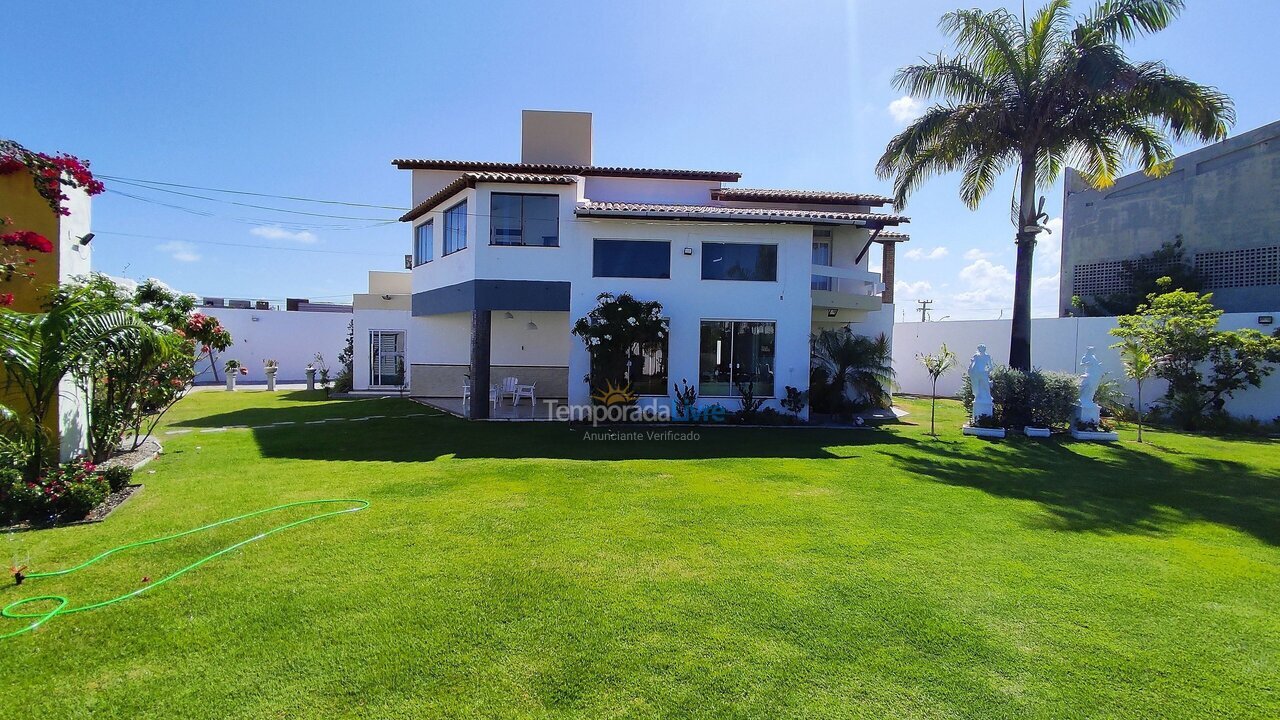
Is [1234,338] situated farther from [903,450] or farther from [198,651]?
[198,651]

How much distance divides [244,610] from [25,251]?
6665 millimetres

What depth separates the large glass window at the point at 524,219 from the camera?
1457 cm

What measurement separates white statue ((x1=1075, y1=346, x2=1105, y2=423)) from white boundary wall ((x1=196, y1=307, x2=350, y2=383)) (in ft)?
106

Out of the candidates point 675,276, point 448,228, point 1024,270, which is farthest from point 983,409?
point 448,228

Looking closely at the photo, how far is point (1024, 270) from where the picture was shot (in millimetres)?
15336

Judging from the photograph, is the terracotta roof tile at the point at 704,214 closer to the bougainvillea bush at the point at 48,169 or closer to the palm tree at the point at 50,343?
the bougainvillea bush at the point at 48,169

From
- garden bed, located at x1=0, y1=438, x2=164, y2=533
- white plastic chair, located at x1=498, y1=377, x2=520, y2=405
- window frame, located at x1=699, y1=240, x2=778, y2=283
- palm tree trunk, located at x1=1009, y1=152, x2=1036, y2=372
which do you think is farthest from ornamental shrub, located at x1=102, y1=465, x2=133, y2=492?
palm tree trunk, located at x1=1009, y1=152, x2=1036, y2=372

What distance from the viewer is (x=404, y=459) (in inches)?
401

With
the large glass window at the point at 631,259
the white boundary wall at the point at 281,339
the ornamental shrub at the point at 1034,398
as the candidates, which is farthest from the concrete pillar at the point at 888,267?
the white boundary wall at the point at 281,339

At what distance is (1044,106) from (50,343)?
20134 mm

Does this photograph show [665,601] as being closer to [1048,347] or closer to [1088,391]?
[1088,391]

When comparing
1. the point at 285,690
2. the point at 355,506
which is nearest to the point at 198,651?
the point at 285,690

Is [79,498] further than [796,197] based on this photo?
No

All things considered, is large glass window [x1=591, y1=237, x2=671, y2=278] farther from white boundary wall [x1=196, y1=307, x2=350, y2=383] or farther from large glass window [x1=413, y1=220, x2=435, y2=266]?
white boundary wall [x1=196, y1=307, x2=350, y2=383]
